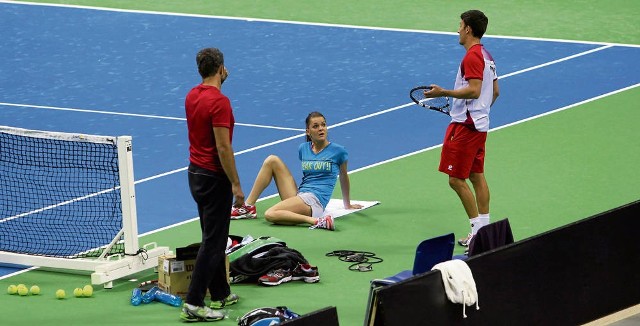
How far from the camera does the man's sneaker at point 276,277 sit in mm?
12039

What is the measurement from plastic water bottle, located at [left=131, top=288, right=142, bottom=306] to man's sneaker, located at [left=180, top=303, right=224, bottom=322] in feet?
2.05

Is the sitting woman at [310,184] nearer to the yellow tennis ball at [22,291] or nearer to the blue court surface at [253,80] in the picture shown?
the blue court surface at [253,80]

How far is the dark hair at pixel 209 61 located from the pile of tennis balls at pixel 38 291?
7.15 ft

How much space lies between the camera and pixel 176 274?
11.7m

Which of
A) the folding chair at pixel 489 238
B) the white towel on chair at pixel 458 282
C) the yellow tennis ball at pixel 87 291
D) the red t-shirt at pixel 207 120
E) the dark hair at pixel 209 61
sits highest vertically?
the dark hair at pixel 209 61

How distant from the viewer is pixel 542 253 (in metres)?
10.6

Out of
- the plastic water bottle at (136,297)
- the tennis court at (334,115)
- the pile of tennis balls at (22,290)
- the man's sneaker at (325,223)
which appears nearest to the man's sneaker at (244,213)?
the tennis court at (334,115)

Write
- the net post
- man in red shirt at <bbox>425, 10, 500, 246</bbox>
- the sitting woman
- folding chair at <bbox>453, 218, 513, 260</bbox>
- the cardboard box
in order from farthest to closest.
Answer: the sitting woman, man in red shirt at <bbox>425, 10, 500, 246</bbox>, the net post, the cardboard box, folding chair at <bbox>453, 218, 513, 260</bbox>

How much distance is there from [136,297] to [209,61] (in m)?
2.10

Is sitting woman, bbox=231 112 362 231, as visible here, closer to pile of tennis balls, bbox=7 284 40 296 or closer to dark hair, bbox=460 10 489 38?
dark hair, bbox=460 10 489 38

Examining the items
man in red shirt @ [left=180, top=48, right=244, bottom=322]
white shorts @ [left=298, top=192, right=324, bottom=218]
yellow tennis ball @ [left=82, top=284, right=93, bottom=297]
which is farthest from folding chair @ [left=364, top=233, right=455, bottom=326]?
white shorts @ [left=298, top=192, right=324, bottom=218]

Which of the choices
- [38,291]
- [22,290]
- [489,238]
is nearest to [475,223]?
[489,238]

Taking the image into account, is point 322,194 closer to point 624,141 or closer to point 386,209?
point 386,209

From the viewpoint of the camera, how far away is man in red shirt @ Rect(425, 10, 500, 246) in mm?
12516
